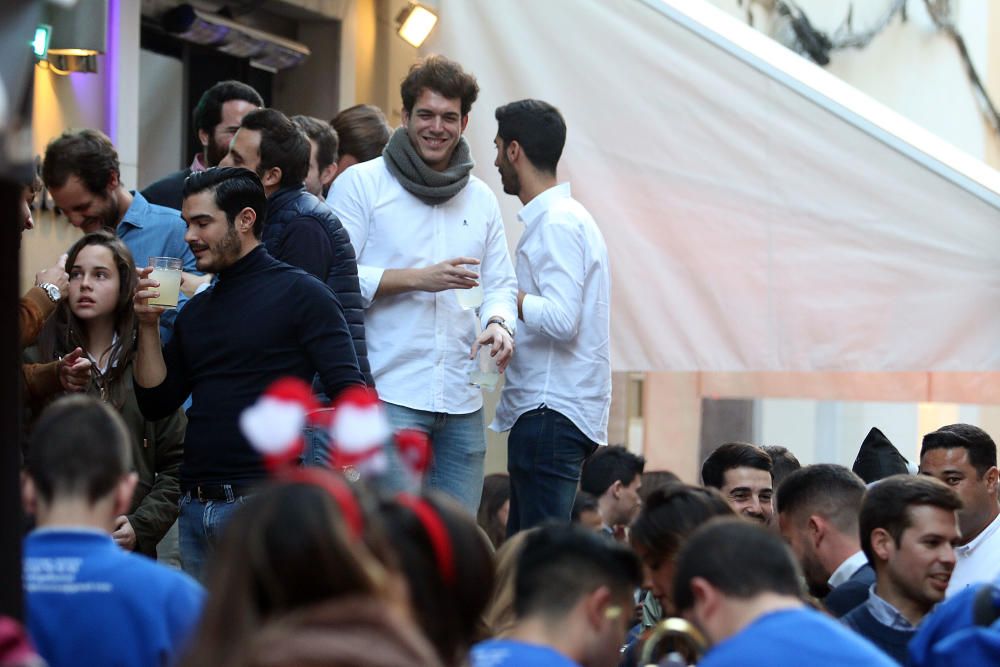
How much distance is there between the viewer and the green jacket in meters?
5.39

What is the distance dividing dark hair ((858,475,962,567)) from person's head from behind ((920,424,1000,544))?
4.37 ft

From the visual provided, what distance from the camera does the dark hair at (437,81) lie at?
606cm

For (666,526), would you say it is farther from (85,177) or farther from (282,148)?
(85,177)

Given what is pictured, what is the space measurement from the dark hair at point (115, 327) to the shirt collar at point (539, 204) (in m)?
1.53

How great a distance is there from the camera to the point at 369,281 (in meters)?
5.80

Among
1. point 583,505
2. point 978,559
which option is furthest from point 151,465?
point 978,559

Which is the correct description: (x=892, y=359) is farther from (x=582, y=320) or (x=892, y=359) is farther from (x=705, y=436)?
(x=705, y=436)

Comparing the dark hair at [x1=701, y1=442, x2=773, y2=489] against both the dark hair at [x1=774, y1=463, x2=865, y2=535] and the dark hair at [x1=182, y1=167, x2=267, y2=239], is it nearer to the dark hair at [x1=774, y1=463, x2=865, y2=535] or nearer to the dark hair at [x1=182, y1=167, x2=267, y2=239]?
the dark hair at [x1=774, y1=463, x2=865, y2=535]

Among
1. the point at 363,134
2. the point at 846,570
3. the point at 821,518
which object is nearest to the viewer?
the point at 846,570

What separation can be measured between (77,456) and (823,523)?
10.9 ft

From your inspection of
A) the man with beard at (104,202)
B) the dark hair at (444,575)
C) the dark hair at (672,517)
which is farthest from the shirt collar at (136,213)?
the dark hair at (444,575)

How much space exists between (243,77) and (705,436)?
442 centimetres

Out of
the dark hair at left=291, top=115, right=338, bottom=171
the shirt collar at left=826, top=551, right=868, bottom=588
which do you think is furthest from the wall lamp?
the shirt collar at left=826, top=551, right=868, bottom=588

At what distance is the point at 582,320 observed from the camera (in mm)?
6211
